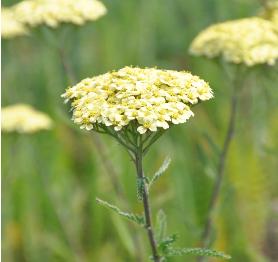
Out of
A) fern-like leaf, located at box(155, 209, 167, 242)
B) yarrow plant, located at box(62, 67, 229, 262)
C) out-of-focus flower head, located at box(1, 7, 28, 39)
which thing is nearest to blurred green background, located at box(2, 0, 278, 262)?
out-of-focus flower head, located at box(1, 7, 28, 39)

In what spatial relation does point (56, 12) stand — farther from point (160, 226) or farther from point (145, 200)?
point (145, 200)

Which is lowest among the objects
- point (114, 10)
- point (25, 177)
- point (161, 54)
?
point (25, 177)

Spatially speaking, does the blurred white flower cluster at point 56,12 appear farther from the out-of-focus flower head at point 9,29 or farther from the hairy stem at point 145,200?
the hairy stem at point 145,200

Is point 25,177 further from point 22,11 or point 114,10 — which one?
point 114,10

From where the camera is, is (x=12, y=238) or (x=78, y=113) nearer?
(x=78, y=113)

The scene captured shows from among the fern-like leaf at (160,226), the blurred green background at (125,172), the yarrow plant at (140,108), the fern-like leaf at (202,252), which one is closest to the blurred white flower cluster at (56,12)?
the blurred green background at (125,172)

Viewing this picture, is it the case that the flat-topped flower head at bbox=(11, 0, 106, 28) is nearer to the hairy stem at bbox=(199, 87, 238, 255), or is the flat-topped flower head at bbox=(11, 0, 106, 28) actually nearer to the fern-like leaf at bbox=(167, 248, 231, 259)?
the hairy stem at bbox=(199, 87, 238, 255)

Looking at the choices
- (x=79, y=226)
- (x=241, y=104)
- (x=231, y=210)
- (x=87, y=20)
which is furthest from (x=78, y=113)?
(x=241, y=104)
